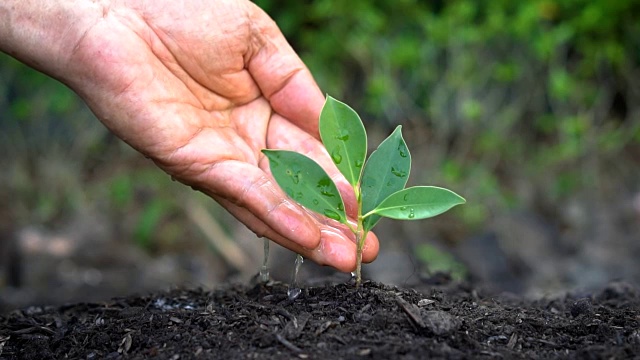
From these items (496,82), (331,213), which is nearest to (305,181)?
(331,213)

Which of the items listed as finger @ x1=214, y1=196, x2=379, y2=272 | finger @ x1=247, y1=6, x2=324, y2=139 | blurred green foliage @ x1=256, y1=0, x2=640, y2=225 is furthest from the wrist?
blurred green foliage @ x1=256, y1=0, x2=640, y2=225

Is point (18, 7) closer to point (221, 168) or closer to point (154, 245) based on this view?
point (221, 168)

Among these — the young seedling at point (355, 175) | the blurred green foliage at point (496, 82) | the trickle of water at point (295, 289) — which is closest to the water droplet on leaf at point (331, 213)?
the young seedling at point (355, 175)

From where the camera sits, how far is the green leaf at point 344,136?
1.64 metres

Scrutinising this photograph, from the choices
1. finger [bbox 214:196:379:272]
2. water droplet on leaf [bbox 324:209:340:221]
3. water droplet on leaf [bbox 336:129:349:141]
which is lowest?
finger [bbox 214:196:379:272]

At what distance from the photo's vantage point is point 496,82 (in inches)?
204

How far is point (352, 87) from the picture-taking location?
5520 mm

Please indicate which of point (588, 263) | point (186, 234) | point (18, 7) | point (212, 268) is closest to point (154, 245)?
point (186, 234)

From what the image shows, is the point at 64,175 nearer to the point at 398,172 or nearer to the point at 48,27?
the point at 48,27

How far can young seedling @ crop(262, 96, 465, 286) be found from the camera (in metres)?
1.60

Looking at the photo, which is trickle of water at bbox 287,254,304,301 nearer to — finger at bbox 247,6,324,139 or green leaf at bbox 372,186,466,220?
green leaf at bbox 372,186,466,220

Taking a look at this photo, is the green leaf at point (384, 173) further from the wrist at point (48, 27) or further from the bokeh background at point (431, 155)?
the bokeh background at point (431, 155)

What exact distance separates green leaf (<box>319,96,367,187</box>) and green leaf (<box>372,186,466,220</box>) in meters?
0.11

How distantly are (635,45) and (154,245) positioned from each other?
359cm
